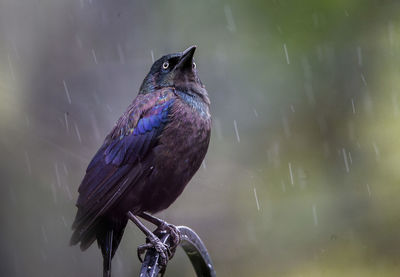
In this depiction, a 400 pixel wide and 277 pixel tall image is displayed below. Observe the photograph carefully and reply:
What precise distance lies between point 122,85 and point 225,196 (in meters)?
1.28

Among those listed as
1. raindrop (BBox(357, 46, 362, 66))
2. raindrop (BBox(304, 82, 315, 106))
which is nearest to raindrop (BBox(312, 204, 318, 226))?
raindrop (BBox(304, 82, 315, 106))

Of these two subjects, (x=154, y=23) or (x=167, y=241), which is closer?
(x=167, y=241)

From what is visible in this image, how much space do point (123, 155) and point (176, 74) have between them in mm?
521

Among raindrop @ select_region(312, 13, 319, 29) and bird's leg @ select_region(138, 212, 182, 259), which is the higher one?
raindrop @ select_region(312, 13, 319, 29)

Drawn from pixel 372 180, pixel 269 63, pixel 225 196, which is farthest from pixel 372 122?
pixel 225 196

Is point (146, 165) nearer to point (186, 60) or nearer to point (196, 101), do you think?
point (196, 101)

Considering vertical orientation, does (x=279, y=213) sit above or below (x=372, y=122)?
below

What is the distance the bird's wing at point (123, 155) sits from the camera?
3.24m

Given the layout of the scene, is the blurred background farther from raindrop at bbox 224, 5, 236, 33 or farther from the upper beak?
the upper beak

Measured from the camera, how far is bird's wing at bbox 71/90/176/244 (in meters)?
3.24

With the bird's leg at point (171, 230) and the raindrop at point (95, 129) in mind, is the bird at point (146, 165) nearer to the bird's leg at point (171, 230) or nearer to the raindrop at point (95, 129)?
the bird's leg at point (171, 230)

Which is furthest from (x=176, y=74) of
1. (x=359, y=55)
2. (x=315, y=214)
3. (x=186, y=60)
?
(x=359, y=55)

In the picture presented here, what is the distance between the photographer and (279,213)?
5.82m

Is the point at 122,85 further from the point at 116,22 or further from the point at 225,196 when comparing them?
the point at 225,196
